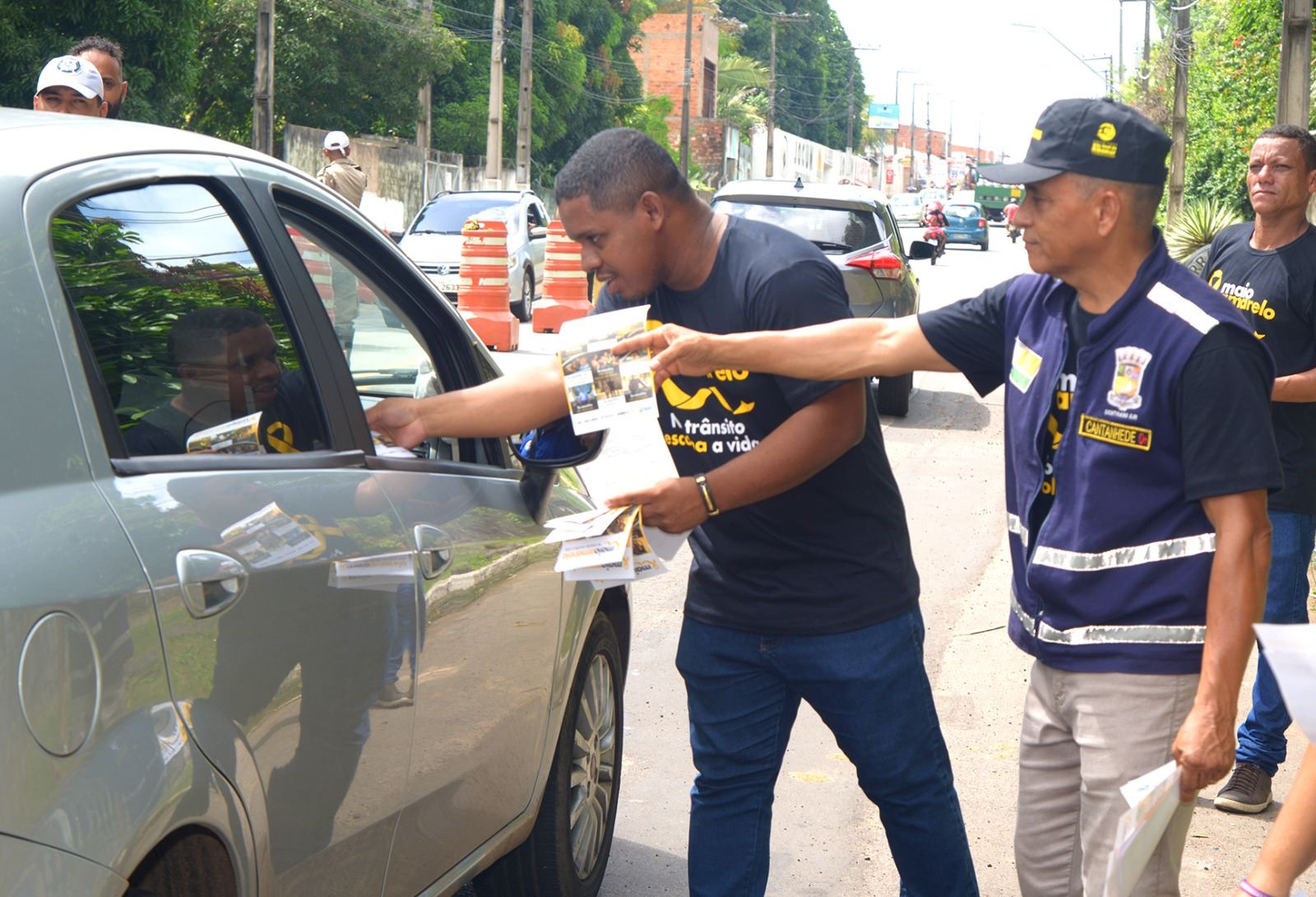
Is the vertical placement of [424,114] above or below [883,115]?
below

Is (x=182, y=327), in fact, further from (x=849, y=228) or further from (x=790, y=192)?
(x=849, y=228)

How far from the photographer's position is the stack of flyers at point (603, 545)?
3004mm

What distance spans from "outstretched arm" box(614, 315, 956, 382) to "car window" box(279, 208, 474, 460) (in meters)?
0.64

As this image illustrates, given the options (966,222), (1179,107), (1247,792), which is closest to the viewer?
(1247,792)

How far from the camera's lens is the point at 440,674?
3.02m

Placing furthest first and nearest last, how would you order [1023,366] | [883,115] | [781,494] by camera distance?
[883,115], [781,494], [1023,366]

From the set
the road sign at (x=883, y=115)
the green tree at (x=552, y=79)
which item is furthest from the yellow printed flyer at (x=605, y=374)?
the road sign at (x=883, y=115)

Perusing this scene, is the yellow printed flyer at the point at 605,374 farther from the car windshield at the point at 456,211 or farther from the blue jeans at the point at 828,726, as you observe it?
the car windshield at the point at 456,211

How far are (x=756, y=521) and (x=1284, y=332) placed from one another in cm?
232

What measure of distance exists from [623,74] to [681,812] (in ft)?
171

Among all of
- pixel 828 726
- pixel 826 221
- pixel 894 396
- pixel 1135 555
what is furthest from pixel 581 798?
pixel 894 396

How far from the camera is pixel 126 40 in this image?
62.3ft

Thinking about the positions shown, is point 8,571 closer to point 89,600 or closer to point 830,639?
point 89,600

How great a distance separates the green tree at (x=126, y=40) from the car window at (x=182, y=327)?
15.5m
